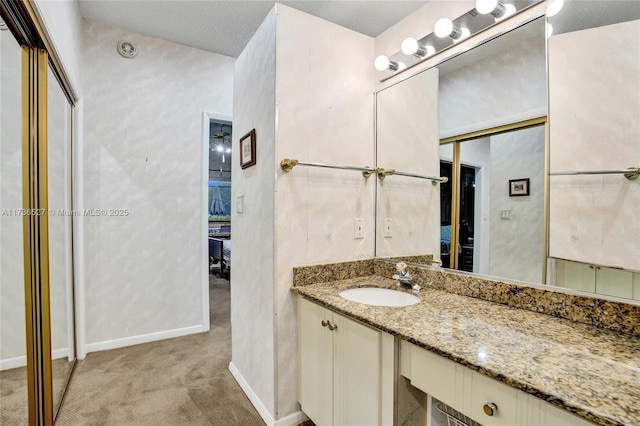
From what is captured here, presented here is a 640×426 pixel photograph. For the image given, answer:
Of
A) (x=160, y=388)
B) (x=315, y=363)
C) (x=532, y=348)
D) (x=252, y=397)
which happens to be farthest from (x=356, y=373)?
(x=160, y=388)

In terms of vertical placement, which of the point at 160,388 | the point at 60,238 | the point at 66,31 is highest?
the point at 66,31

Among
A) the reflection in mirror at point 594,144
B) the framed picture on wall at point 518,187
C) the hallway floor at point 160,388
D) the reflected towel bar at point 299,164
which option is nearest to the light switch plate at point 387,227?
the reflected towel bar at point 299,164

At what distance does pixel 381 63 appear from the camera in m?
1.90

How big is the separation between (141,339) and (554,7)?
140 inches

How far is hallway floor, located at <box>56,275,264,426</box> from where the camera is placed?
1763 millimetres

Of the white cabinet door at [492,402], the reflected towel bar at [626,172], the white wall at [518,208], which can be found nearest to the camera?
the white cabinet door at [492,402]

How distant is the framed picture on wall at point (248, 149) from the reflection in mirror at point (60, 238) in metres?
1.01

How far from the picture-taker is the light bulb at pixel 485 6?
139 centimetres

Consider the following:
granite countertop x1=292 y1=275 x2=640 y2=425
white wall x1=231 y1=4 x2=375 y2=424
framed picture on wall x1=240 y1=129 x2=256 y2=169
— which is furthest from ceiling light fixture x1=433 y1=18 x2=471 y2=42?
granite countertop x1=292 y1=275 x2=640 y2=425

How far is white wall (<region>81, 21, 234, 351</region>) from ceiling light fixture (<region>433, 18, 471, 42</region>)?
7.11 ft

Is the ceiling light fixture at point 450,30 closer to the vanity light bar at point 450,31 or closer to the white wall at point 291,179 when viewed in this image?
the vanity light bar at point 450,31

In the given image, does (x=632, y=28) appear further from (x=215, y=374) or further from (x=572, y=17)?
(x=215, y=374)

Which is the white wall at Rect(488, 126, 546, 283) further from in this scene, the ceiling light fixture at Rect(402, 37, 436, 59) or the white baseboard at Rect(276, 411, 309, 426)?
the white baseboard at Rect(276, 411, 309, 426)

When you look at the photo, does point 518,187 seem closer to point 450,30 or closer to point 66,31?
point 450,30
